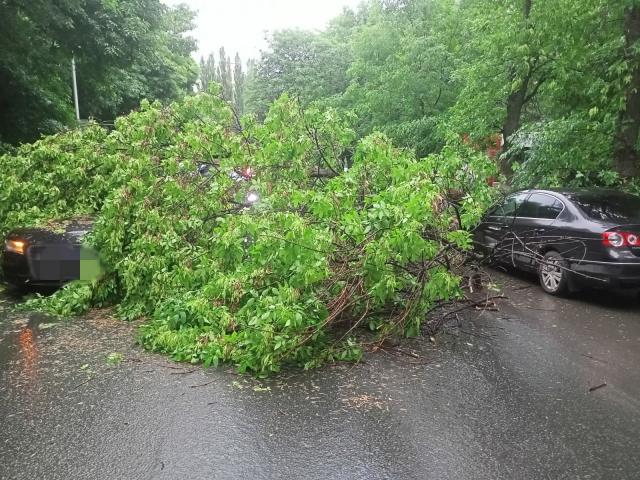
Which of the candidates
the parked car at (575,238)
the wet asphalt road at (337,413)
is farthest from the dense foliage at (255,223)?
the parked car at (575,238)

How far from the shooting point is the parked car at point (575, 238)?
243 inches

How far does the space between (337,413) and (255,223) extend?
2111mm

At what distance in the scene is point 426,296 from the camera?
16.7ft

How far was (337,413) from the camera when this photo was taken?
375 cm

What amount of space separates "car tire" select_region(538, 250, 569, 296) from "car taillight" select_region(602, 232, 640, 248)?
1.87ft

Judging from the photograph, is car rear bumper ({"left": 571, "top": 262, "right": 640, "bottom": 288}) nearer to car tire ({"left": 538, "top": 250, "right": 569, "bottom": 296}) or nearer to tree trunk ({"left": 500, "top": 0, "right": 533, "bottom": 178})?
car tire ({"left": 538, "top": 250, "right": 569, "bottom": 296})

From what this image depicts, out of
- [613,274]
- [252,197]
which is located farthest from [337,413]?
[613,274]

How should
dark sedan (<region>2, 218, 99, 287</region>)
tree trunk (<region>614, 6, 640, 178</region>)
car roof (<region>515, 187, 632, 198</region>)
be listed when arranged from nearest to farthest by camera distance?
dark sedan (<region>2, 218, 99, 287</region>), car roof (<region>515, 187, 632, 198</region>), tree trunk (<region>614, 6, 640, 178</region>)

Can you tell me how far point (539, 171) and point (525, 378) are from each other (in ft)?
23.7

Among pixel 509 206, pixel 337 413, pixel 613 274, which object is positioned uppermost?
pixel 509 206

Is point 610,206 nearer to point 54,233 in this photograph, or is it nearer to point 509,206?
point 509,206

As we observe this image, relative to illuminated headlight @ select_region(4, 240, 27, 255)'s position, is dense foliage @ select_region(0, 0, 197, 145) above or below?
above

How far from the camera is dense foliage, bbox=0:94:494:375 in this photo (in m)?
4.71

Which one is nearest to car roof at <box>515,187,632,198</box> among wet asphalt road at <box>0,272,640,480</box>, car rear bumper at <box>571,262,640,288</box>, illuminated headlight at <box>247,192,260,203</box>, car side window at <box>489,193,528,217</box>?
car side window at <box>489,193,528,217</box>
